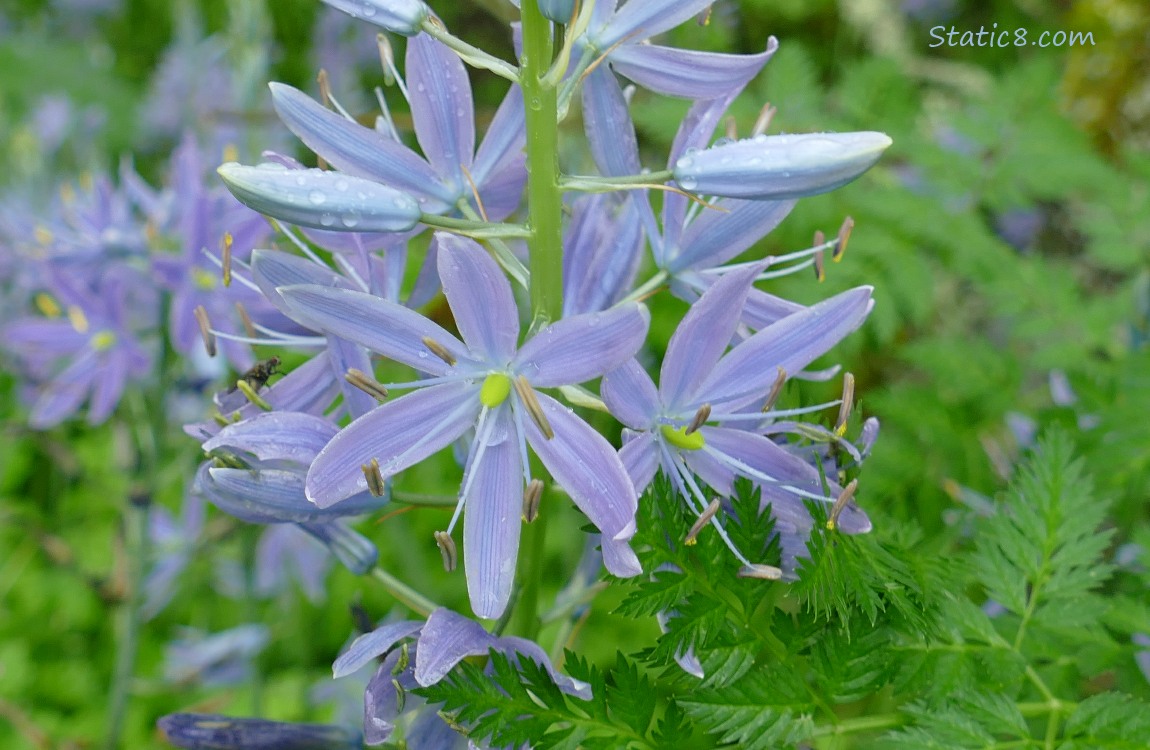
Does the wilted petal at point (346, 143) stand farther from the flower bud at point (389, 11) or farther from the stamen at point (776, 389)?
the stamen at point (776, 389)

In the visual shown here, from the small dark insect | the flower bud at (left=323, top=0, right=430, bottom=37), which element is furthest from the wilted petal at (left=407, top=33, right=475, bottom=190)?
the small dark insect

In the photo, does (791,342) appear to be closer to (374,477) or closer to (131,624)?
(374,477)

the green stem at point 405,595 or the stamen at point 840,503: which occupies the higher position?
the stamen at point 840,503

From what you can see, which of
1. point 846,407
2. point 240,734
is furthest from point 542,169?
point 240,734

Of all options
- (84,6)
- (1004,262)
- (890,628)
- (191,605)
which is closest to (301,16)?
(84,6)

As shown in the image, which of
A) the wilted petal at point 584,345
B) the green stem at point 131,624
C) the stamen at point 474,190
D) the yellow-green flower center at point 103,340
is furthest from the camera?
the yellow-green flower center at point 103,340

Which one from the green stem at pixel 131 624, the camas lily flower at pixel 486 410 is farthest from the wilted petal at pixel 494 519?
the green stem at pixel 131 624
